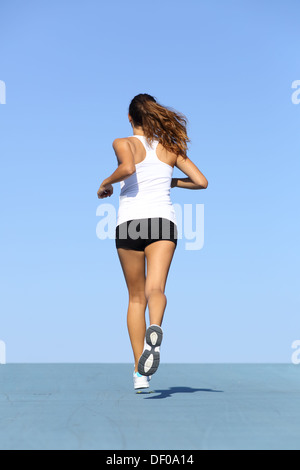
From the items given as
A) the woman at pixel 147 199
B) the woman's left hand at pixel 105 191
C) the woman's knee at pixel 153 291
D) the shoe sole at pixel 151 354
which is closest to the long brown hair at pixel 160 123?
the woman at pixel 147 199

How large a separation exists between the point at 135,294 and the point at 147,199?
0.60 metres

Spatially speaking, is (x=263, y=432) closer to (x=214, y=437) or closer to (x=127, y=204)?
(x=214, y=437)

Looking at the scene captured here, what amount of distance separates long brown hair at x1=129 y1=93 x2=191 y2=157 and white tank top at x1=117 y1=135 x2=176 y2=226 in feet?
0.23

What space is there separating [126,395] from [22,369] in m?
3.44

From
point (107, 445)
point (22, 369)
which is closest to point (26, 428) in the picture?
point (107, 445)

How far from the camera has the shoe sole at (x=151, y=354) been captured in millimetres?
3453

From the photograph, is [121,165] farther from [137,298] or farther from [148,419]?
[148,419]

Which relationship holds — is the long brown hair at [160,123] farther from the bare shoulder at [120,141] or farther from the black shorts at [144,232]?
the black shorts at [144,232]

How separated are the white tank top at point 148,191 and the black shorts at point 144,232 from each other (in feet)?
0.10

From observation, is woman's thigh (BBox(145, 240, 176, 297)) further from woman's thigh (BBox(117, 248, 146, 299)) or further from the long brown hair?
the long brown hair

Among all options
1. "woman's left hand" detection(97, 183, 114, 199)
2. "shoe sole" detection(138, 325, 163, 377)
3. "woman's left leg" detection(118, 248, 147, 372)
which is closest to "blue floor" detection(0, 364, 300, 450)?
"shoe sole" detection(138, 325, 163, 377)

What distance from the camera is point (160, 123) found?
4.11m
